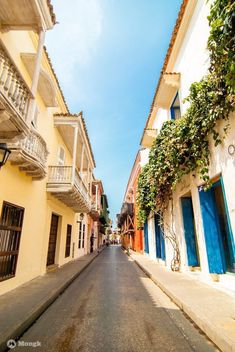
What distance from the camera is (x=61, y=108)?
10.9 m

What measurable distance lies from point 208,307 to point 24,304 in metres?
4.11

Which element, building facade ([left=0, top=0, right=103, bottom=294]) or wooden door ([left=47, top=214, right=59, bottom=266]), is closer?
building facade ([left=0, top=0, right=103, bottom=294])

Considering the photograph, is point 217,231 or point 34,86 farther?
point 217,231

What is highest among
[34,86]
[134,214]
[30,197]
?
[34,86]

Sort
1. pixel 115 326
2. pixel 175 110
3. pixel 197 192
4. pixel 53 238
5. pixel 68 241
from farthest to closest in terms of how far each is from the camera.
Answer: pixel 68 241
pixel 53 238
pixel 175 110
pixel 197 192
pixel 115 326

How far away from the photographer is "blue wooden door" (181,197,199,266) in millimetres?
7574

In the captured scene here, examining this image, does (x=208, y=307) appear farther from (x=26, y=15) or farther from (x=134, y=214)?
(x=134, y=214)

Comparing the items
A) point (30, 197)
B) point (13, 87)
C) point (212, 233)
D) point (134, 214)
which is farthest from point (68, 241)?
point (134, 214)

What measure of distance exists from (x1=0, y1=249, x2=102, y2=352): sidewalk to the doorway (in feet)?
15.5

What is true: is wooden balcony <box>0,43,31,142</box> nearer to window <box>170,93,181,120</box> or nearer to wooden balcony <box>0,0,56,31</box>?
wooden balcony <box>0,0,56,31</box>

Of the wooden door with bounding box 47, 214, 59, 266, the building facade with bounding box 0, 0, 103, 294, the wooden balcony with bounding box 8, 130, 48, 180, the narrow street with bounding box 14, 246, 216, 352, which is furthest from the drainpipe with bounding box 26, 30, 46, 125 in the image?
the wooden door with bounding box 47, 214, 59, 266

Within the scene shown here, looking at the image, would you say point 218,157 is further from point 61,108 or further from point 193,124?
point 61,108

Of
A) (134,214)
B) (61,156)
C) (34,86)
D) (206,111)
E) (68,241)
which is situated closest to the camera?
(34,86)

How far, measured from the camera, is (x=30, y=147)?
6184 millimetres
